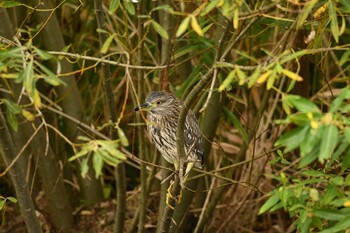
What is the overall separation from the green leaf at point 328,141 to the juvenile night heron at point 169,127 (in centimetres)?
223

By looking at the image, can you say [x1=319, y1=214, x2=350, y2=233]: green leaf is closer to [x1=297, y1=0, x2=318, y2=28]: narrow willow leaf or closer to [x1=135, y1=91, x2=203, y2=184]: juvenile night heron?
[x1=297, y1=0, x2=318, y2=28]: narrow willow leaf

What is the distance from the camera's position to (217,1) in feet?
9.61

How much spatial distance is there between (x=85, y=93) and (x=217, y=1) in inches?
148

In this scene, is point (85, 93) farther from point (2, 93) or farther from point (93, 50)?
point (2, 93)

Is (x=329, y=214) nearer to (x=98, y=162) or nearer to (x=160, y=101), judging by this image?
(x=98, y=162)

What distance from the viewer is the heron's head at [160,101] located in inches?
197

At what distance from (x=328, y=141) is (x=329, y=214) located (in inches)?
24.6

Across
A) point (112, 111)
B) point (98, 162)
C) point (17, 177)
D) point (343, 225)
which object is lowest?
point (17, 177)

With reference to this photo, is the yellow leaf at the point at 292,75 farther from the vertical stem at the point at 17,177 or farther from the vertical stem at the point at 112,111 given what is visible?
the vertical stem at the point at 17,177

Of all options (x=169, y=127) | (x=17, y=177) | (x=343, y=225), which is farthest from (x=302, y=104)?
(x=169, y=127)

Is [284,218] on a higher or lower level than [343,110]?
lower

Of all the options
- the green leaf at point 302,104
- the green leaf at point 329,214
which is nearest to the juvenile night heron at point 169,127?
the green leaf at point 329,214

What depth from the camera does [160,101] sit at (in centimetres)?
509

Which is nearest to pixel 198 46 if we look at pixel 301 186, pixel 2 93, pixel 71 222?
pixel 2 93
